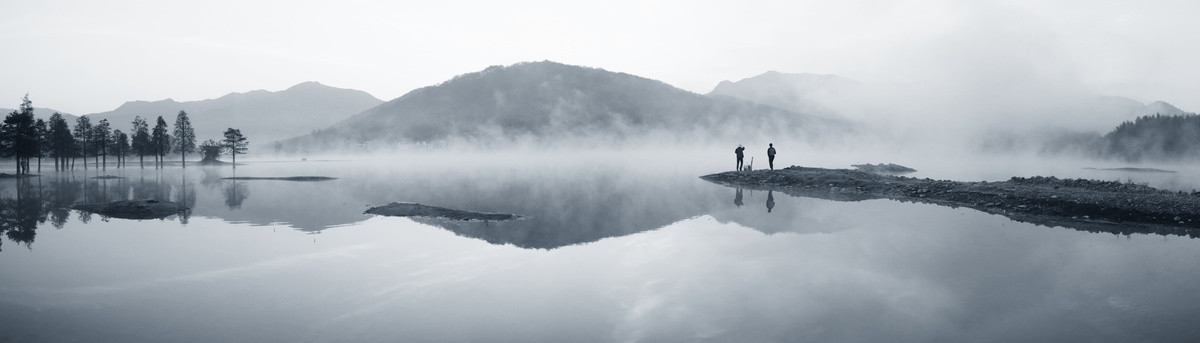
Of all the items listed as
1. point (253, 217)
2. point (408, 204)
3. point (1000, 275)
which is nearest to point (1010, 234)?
point (1000, 275)

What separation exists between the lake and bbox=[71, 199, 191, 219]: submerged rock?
5.39 ft

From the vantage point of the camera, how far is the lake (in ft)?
37.3

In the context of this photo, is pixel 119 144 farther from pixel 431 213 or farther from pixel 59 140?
pixel 431 213

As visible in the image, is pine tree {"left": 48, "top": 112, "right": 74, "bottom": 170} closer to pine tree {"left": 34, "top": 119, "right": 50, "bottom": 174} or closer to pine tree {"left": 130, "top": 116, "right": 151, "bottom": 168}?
pine tree {"left": 34, "top": 119, "right": 50, "bottom": 174}

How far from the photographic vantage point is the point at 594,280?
51.1 feet

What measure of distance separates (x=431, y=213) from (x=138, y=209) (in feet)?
51.6

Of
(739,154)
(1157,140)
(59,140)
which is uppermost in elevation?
(1157,140)

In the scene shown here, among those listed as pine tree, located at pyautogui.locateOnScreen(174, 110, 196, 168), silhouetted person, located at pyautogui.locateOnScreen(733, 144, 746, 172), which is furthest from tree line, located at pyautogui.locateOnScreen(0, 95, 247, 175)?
silhouetted person, located at pyautogui.locateOnScreen(733, 144, 746, 172)

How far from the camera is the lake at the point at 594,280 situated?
11.4m

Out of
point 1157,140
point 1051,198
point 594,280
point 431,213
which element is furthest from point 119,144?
point 1157,140

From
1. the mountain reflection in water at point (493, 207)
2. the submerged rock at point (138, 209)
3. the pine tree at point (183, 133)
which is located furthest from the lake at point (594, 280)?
the pine tree at point (183, 133)

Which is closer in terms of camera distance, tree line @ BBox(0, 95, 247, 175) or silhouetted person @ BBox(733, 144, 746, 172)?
silhouetted person @ BBox(733, 144, 746, 172)

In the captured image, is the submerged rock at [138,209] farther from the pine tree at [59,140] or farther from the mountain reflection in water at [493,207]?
the pine tree at [59,140]

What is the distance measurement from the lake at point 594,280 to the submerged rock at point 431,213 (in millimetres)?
1381
